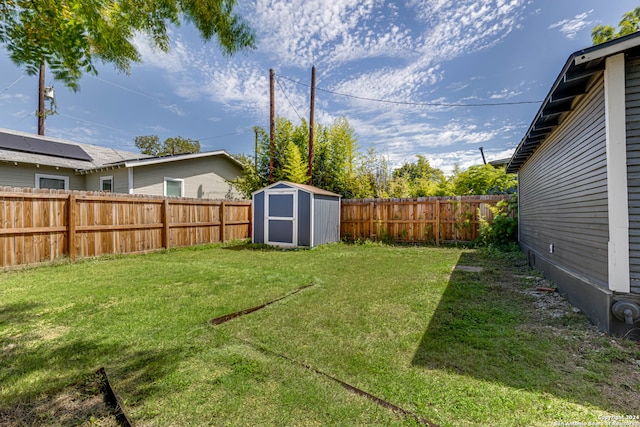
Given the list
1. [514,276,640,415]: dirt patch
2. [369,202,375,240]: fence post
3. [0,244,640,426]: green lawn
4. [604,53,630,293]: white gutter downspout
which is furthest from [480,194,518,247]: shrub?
[604,53,630,293]: white gutter downspout

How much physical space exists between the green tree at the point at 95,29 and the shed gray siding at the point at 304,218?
6.06 meters

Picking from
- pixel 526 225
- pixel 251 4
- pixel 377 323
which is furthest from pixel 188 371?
pixel 526 225

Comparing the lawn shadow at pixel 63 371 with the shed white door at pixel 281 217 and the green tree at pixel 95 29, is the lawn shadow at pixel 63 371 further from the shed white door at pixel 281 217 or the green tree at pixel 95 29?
the shed white door at pixel 281 217

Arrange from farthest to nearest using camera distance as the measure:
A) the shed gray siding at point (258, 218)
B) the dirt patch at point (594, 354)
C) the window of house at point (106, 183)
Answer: the window of house at point (106, 183) → the shed gray siding at point (258, 218) → the dirt patch at point (594, 354)

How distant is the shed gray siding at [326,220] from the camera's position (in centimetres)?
862

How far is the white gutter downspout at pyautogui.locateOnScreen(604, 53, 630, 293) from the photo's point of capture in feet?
8.02

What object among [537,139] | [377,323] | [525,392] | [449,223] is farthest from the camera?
[449,223]

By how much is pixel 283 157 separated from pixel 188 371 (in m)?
10.6

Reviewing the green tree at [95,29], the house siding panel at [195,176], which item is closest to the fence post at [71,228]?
the house siding panel at [195,176]

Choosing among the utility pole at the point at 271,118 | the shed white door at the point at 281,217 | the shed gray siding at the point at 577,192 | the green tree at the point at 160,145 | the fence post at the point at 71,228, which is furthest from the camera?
the green tree at the point at 160,145

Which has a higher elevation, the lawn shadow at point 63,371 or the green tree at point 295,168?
the green tree at point 295,168

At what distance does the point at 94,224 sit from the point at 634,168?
30.2 feet

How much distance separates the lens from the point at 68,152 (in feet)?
36.4

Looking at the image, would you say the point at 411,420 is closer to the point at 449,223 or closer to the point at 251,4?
the point at 251,4
